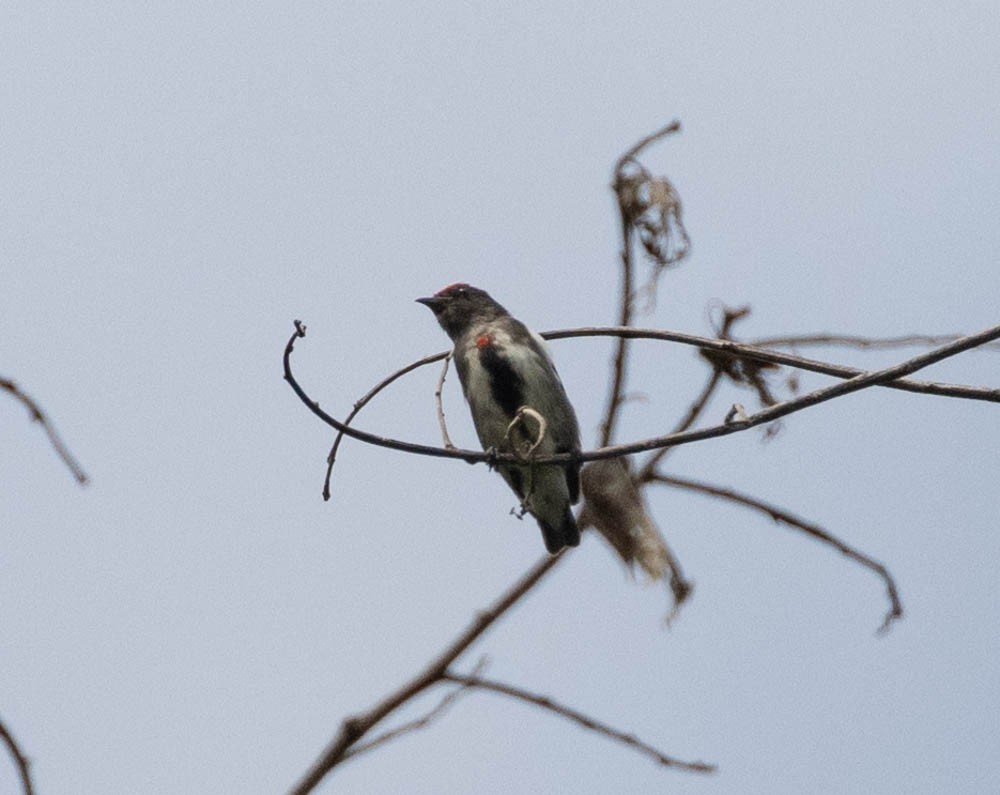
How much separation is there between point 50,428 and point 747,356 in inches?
58.0

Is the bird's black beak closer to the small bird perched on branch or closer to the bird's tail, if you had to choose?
the small bird perched on branch

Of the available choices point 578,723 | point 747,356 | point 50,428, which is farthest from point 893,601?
point 50,428

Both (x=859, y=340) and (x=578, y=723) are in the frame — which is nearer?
(x=578, y=723)

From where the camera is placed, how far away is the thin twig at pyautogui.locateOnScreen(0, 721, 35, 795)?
3103 millimetres

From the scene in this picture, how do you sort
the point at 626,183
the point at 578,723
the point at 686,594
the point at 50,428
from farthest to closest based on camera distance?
1. the point at 626,183
2. the point at 686,594
3. the point at 578,723
4. the point at 50,428

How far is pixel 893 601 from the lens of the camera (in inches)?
202

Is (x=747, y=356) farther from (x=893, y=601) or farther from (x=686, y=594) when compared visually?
(x=893, y=601)

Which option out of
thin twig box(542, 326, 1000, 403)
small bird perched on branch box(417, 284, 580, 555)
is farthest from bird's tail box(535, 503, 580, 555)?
thin twig box(542, 326, 1000, 403)

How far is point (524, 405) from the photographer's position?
567 cm

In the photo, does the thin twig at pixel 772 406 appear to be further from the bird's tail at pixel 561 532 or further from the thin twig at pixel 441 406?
the bird's tail at pixel 561 532

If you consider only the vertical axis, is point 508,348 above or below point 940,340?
above

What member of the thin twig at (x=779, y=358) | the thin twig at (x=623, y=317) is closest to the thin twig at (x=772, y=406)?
the thin twig at (x=779, y=358)

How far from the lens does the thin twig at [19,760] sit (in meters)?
3.10

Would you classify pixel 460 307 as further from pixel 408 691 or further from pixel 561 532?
pixel 408 691
